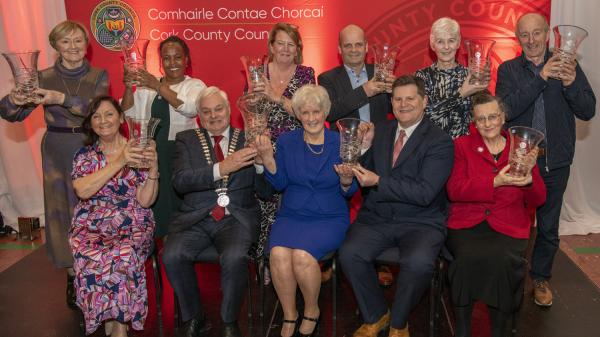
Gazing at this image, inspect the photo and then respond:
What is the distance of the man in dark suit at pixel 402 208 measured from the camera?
3463 mm

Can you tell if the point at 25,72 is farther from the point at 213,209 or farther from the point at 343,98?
the point at 343,98

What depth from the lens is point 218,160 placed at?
3.86m

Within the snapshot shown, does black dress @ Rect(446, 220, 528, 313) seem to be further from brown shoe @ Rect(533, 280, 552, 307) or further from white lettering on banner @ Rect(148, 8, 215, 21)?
white lettering on banner @ Rect(148, 8, 215, 21)

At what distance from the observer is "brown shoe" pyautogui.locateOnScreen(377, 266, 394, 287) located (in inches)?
177

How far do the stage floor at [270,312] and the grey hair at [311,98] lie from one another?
4.87 feet

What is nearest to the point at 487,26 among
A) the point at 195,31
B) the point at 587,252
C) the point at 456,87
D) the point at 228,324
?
the point at 456,87

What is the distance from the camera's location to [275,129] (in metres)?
4.19

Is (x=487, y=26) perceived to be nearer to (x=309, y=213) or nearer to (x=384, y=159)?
(x=384, y=159)

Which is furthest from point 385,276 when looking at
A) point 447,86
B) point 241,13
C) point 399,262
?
point 241,13

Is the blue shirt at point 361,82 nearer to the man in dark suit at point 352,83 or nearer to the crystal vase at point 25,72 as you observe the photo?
the man in dark suit at point 352,83

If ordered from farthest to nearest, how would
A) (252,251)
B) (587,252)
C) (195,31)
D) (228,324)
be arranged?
(195,31)
(587,252)
(252,251)
(228,324)

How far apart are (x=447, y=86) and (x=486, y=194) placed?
2.91ft

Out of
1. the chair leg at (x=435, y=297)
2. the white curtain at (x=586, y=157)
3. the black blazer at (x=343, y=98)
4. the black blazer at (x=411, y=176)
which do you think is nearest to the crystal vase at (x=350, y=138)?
the black blazer at (x=411, y=176)

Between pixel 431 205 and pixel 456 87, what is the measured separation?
0.87 m
